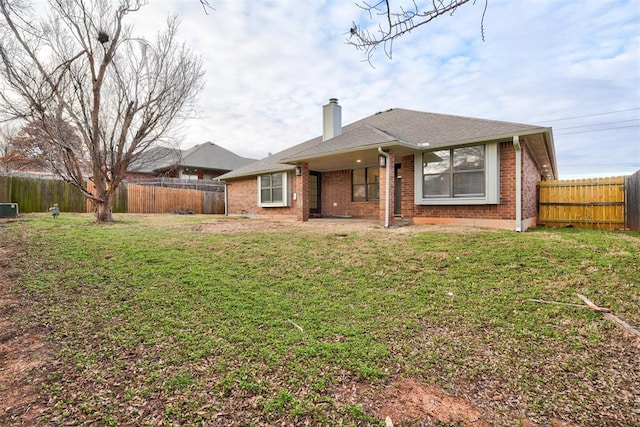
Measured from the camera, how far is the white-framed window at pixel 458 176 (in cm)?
845

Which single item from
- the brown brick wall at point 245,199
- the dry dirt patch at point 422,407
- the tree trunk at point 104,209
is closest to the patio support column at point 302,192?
the brown brick wall at point 245,199

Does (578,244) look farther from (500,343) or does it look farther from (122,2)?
(122,2)

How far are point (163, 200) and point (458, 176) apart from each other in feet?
48.5

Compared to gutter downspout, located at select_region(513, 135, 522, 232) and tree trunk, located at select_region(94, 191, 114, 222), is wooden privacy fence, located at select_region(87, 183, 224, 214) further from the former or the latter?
gutter downspout, located at select_region(513, 135, 522, 232)

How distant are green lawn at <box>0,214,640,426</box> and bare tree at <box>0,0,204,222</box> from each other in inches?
187

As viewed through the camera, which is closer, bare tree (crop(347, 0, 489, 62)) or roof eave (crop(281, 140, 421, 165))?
bare tree (crop(347, 0, 489, 62))

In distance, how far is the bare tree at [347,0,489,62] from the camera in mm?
2470

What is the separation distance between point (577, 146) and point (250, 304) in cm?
3966

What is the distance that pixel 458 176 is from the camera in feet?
29.6

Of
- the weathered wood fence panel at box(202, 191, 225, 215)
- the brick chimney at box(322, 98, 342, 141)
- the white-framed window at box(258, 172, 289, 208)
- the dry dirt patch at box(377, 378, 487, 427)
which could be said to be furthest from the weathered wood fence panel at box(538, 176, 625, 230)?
the weathered wood fence panel at box(202, 191, 225, 215)

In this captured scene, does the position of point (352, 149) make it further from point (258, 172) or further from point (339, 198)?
point (258, 172)

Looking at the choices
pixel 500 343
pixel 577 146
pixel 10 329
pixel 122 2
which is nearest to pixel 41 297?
pixel 10 329

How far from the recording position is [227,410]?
6.88 feet

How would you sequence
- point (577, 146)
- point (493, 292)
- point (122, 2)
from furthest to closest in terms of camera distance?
point (577, 146) → point (122, 2) → point (493, 292)
